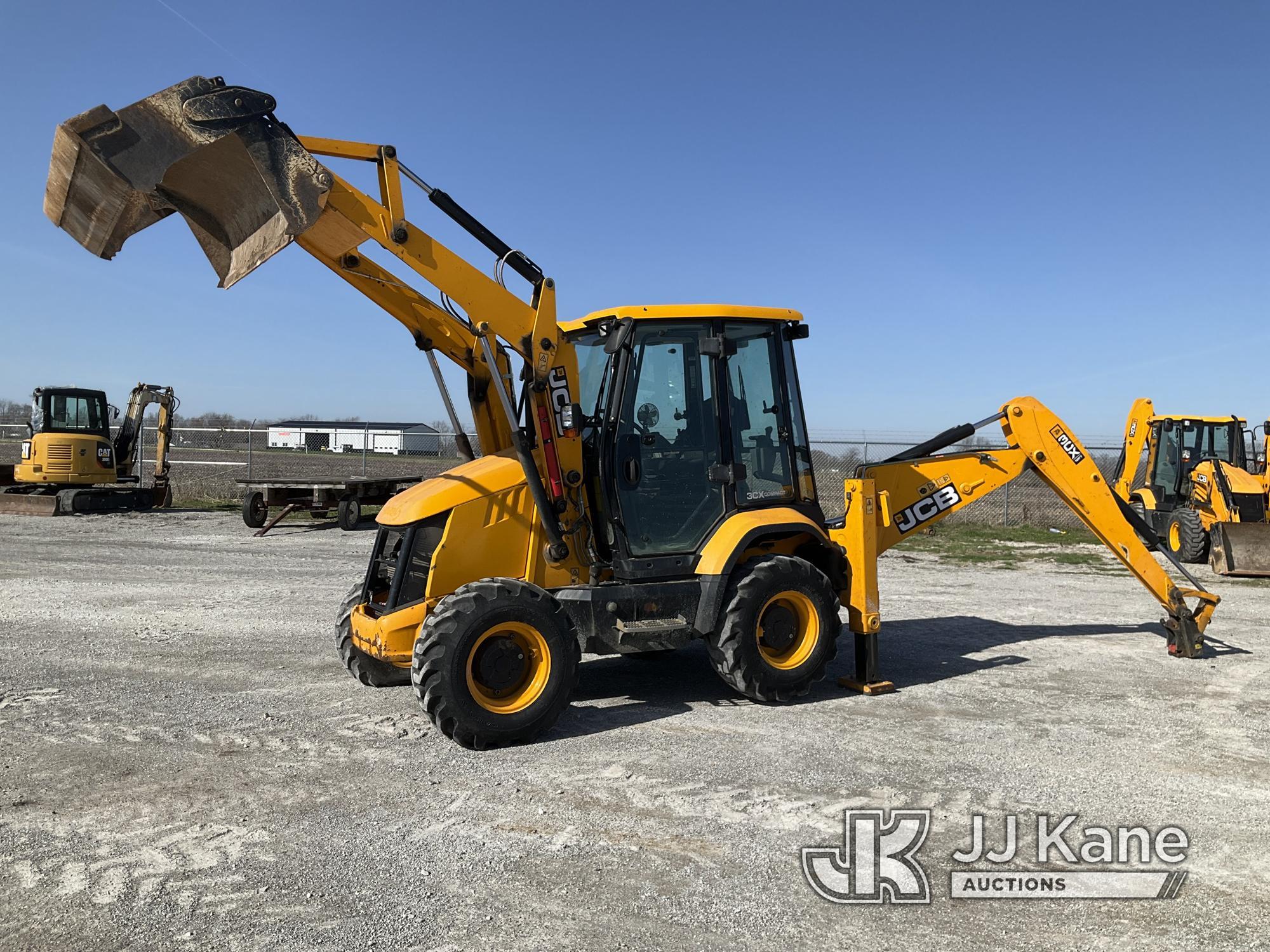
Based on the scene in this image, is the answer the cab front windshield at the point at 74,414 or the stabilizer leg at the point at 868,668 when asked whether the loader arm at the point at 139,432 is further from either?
the stabilizer leg at the point at 868,668

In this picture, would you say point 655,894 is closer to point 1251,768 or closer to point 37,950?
point 37,950

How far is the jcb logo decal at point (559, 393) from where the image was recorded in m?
6.16

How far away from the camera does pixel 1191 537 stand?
15703 mm

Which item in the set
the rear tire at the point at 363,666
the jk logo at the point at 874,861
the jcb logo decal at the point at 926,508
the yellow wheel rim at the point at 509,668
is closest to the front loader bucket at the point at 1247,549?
the jcb logo decal at the point at 926,508

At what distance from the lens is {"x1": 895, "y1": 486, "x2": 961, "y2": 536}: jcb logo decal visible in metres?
7.57

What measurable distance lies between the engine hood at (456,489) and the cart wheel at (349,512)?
39.1 ft

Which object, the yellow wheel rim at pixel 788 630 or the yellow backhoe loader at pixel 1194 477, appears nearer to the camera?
the yellow wheel rim at pixel 788 630

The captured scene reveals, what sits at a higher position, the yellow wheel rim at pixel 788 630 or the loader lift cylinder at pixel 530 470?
the loader lift cylinder at pixel 530 470

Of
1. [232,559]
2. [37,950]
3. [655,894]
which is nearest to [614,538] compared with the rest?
[655,894]

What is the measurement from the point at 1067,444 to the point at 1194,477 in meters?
10.4

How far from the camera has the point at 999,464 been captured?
25.2 ft

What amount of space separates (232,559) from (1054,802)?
469 inches

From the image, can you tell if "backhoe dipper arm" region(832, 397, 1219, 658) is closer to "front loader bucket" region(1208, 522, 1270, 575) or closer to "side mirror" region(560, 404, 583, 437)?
"side mirror" region(560, 404, 583, 437)

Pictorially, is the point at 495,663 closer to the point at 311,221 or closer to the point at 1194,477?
the point at 311,221
